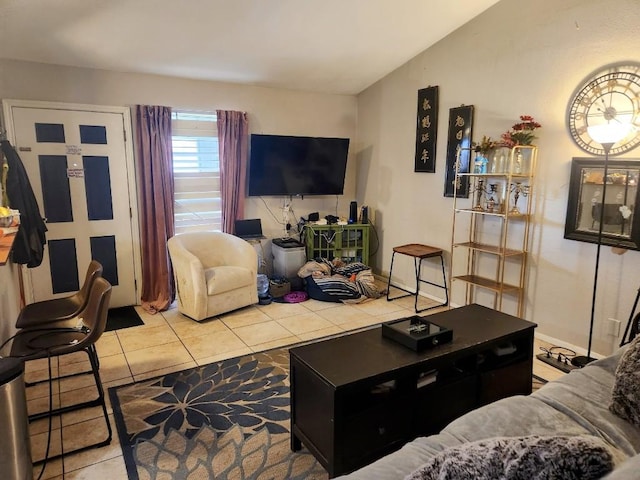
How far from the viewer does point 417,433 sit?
7.23 feet

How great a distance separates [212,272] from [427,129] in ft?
8.80

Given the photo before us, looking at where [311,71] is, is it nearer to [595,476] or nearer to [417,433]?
[417,433]

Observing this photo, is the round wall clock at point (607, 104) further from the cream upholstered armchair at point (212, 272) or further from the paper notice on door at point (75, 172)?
the paper notice on door at point (75, 172)

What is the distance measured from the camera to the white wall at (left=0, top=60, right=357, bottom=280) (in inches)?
154

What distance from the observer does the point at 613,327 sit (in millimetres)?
3236

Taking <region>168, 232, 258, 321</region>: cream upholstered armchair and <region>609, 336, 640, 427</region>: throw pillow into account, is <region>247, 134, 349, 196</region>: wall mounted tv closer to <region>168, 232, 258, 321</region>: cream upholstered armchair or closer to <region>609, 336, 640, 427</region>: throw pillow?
<region>168, 232, 258, 321</region>: cream upholstered armchair

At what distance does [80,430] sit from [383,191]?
157 inches

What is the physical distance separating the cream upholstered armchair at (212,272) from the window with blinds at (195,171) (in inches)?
15.8

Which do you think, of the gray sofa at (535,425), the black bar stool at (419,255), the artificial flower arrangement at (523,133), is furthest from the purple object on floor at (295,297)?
the gray sofa at (535,425)

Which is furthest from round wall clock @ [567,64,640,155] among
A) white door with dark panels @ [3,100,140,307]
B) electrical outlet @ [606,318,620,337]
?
white door with dark panels @ [3,100,140,307]

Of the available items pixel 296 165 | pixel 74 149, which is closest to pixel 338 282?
pixel 296 165

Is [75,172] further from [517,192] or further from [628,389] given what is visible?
[628,389]

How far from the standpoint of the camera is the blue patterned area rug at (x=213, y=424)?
215 cm

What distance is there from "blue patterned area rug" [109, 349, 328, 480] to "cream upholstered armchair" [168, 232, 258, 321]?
0.93 meters
